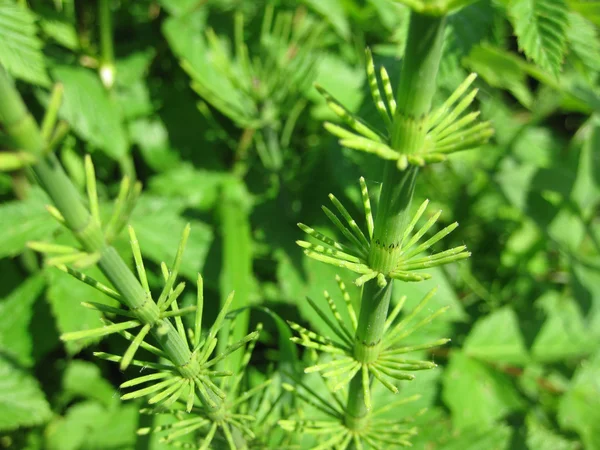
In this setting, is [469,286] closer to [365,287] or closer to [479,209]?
[479,209]

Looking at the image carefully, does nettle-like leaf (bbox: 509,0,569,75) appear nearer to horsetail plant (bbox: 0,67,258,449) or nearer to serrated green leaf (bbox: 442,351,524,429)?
horsetail plant (bbox: 0,67,258,449)

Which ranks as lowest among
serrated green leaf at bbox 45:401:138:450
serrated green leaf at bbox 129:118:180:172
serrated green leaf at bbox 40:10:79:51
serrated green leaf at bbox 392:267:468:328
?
serrated green leaf at bbox 45:401:138:450

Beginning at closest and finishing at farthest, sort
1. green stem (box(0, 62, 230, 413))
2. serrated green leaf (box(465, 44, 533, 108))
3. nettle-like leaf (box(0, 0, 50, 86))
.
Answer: green stem (box(0, 62, 230, 413)) → nettle-like leaf (box(0, 0, 50, 86)) → serrated green leaf (box(465, 44, 533, 108))

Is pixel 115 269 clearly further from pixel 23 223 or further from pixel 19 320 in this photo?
pixel 19 320

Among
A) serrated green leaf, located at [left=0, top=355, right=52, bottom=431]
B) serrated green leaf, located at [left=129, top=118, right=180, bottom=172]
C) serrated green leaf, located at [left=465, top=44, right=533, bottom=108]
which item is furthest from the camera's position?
serrated green leaf, located at [left=129, top=118, right=180, bottom=172]

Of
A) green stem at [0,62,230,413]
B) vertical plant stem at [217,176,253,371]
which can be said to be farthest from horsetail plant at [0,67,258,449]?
vertical plant stem at [217,176,253,371]

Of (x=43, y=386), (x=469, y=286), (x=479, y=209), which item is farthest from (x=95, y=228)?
(x=479, y=209)
